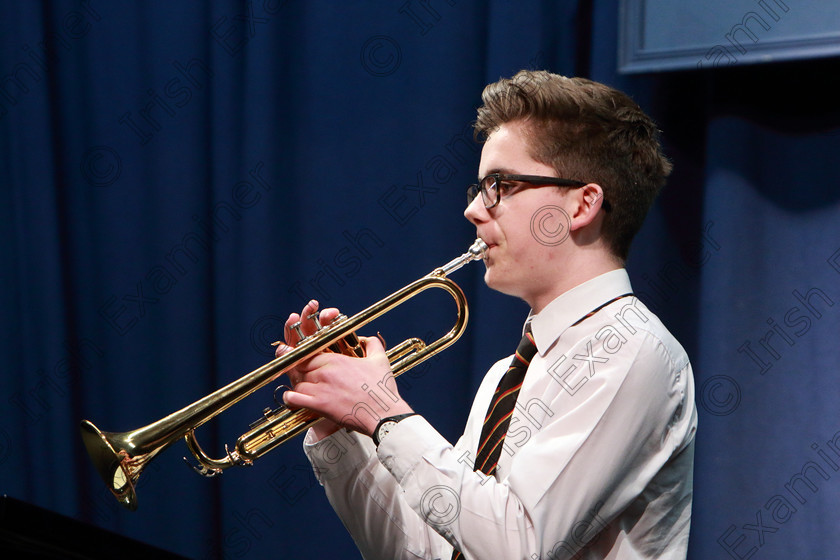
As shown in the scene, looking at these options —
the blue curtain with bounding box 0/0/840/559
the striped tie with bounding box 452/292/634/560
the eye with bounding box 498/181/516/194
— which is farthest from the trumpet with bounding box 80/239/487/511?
the blue curtain with bounding box 0/0/840/559

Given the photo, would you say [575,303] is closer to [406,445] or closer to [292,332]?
[406,445]

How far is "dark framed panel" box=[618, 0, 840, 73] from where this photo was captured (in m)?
1.71

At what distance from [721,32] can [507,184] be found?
0.87 m

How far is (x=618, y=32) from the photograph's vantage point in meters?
1.92

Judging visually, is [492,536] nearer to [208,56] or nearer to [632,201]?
[632,201]

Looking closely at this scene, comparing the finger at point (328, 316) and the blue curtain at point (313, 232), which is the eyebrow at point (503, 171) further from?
the blue curtain at point (313, 232)

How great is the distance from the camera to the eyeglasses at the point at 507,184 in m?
1.30

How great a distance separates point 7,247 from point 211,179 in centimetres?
76

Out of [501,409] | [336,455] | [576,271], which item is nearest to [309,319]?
[336,455]

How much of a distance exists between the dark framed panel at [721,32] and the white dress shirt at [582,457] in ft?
2.68

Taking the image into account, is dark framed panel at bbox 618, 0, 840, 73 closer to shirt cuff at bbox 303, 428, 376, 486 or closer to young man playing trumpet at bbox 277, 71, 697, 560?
young man playing trumpet at bbox 277, 71, 697, 560

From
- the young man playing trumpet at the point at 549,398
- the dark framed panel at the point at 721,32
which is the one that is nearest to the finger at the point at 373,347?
the young man playing trumpet at the point at 549,398

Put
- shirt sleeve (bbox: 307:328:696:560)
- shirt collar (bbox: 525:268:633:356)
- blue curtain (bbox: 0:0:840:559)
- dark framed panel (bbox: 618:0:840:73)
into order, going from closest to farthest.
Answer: shirt sleeve (bbox: 307:328:696:560) < shirt collar (bbox: 525:268:633:356) < dark framed panel (bbox: 618:0:840:73) < blue curtain (bbox: 0:0:840:559)

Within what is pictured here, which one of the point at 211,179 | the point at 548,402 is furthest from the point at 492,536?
the point at 211,179
